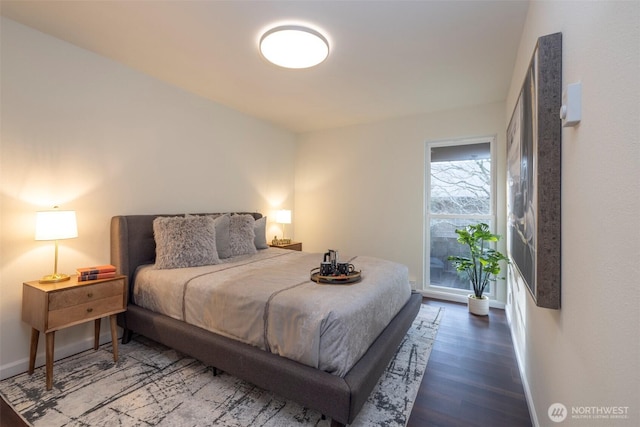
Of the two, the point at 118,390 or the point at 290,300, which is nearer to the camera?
the point at 290,300

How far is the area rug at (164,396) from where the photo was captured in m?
1.64

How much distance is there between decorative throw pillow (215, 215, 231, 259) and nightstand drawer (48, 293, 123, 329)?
3.18ft

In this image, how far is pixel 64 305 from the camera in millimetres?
1955

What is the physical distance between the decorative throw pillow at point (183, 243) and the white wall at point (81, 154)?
1.61 feet

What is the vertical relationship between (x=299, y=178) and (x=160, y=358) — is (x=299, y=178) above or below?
above

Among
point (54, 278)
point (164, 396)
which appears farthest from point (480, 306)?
point (54, 278)

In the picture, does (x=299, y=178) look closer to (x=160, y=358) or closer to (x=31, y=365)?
(x=160, y=358)

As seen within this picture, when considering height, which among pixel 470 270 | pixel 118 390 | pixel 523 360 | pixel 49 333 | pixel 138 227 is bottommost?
pixel 118 390

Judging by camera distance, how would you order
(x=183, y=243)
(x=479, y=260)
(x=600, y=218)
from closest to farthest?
(x=600, y=218) < (x=183, y=243) < (x=479, y=260)

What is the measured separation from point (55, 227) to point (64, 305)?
56cm

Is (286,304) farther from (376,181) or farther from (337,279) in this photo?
(376,181)

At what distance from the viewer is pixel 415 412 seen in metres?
1.72

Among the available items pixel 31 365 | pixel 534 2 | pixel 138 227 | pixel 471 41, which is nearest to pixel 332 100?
pixel 471 41

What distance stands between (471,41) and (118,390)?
373 cm
